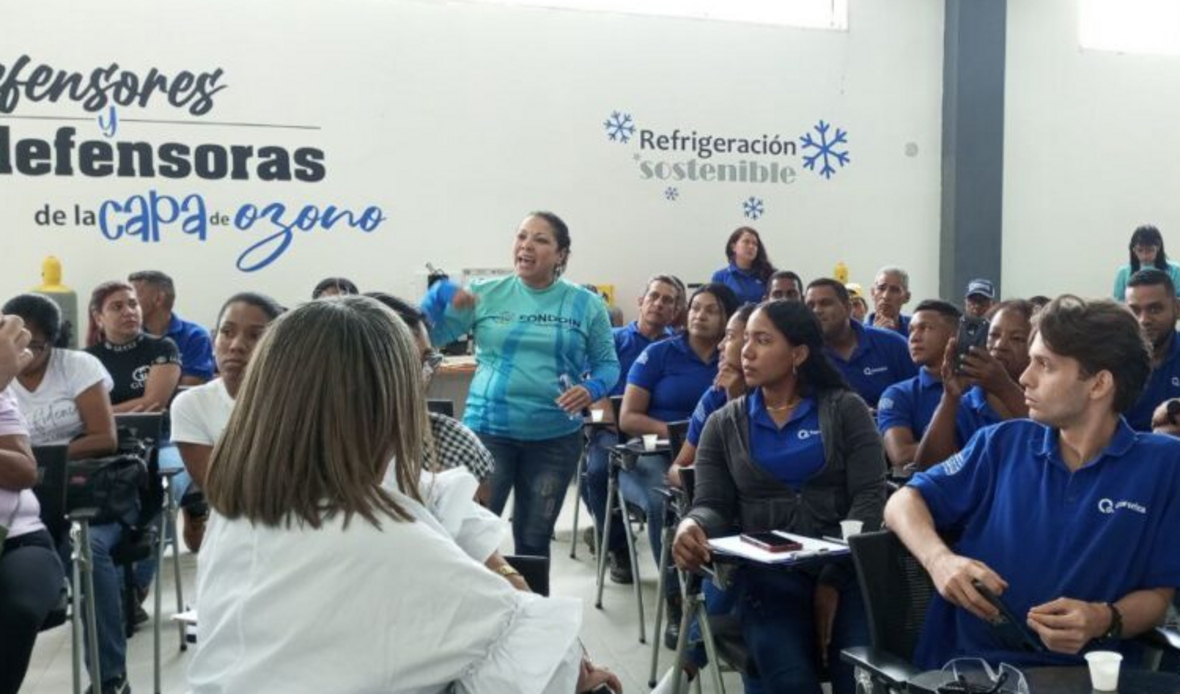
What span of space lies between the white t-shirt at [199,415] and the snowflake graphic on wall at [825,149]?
5.95m

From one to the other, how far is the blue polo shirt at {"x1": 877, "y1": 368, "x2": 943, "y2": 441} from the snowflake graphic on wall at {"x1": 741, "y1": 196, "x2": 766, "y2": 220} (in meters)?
4.20

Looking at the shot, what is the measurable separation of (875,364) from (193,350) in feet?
10.8

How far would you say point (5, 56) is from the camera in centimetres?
615

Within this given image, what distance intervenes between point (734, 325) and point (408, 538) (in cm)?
233

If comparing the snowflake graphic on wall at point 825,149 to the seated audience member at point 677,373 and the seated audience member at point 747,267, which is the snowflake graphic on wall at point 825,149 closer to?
the seated audience member at point 747,267

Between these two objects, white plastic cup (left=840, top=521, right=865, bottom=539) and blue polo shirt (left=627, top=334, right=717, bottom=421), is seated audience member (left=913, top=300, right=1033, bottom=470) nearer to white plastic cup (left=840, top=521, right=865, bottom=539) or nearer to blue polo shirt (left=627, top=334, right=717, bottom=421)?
white plastic cup (left=840, top=521, right=865, bottom=539)

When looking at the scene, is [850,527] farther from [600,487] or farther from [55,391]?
[55,391]

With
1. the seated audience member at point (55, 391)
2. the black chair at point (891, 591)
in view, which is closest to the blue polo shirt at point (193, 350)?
the seated audience member at point (55, 391)

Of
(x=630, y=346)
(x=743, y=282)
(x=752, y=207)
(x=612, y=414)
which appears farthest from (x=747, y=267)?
(x=612, y=414)

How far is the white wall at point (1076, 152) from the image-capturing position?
8281 millimetres

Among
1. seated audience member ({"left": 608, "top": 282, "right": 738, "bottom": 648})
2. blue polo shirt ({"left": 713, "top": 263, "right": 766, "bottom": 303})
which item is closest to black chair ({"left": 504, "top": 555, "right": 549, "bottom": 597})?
seated audience member ({"left": 608, "top": 282, "right": 738, "bottom": 648})

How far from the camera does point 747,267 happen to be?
273 inches

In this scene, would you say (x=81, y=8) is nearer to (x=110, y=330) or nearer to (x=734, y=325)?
(x=110, y=330)

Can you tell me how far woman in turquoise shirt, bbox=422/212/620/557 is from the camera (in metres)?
3.57
